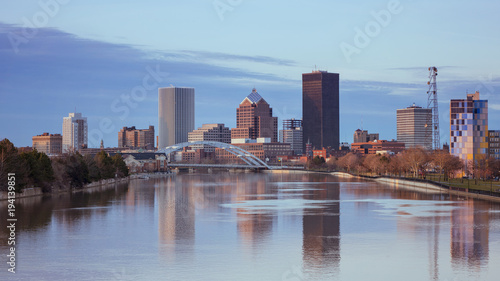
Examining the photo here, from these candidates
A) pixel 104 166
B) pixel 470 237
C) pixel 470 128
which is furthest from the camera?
pixel 470 128

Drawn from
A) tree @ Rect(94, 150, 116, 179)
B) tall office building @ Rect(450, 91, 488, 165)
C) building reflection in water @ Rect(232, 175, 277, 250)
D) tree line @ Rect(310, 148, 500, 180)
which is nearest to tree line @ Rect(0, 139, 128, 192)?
tree @ Rect(94, 150, 116, 179)

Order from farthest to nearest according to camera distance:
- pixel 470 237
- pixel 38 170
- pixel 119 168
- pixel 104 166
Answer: pixel 119 168, pixel 104 166, pixel 38 170, pixel 470 237

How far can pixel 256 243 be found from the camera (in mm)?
32156

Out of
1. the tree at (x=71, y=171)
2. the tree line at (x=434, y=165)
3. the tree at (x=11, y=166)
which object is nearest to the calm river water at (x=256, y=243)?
the tree at (x=11, y=166)

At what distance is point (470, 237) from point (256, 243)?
11.1 meters

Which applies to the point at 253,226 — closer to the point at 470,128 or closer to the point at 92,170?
the point at 92,170

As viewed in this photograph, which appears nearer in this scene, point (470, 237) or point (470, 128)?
point (470, 237)

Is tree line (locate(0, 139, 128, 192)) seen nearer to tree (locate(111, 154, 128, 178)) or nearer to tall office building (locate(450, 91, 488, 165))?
tree (locate(111, 154, 128, 178))

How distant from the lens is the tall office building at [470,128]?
5295 inches

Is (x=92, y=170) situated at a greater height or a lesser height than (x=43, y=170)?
lesser

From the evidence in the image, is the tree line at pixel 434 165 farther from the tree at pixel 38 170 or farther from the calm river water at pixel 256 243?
the tree at pixel 38 170

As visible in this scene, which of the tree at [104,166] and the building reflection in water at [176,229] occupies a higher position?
the tree at [104,166]

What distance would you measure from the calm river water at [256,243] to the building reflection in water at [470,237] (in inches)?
1.9

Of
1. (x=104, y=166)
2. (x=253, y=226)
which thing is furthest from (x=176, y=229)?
(x=104, y=166)
